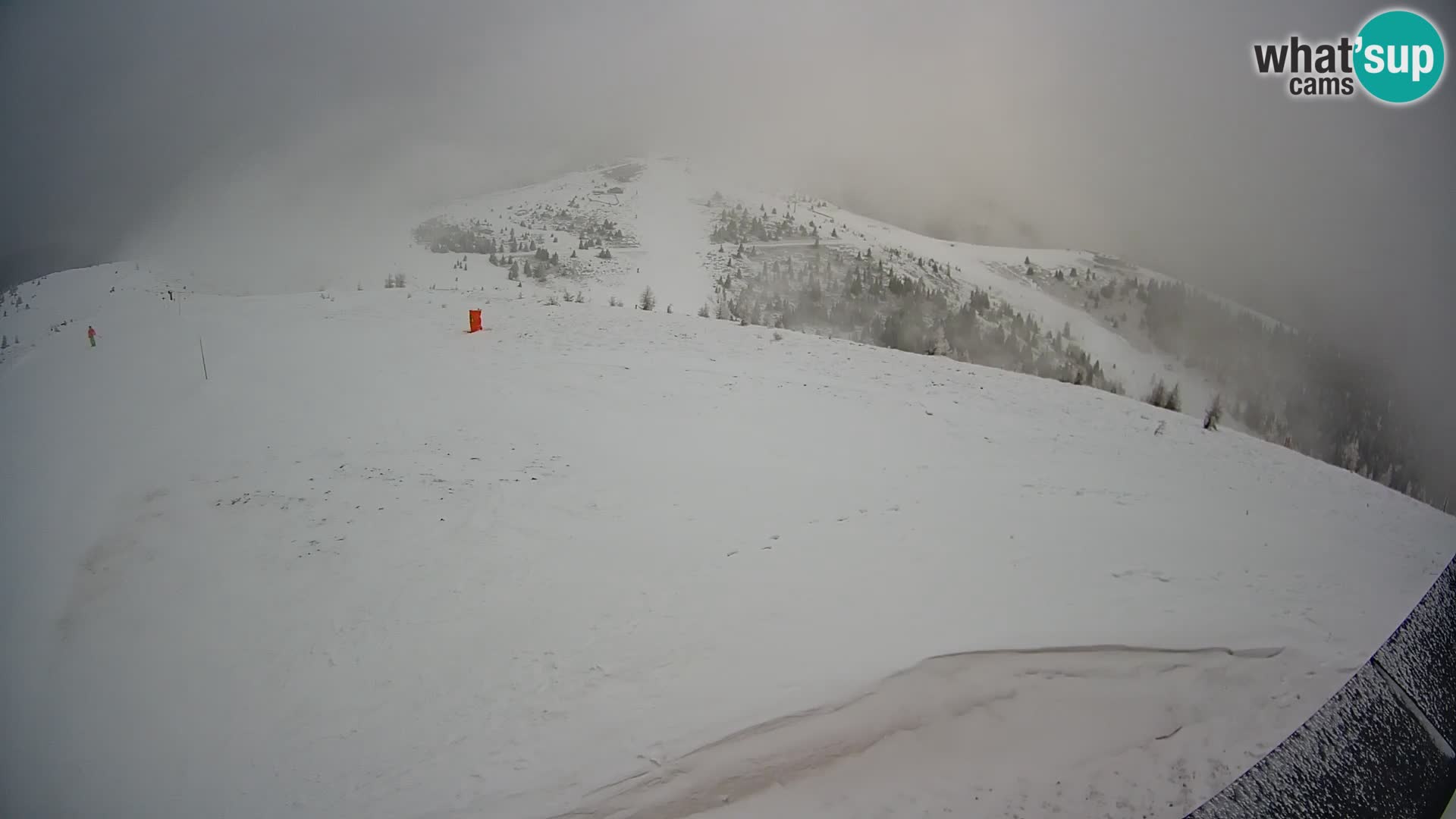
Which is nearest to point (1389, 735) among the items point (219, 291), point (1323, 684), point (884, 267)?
point (1323, 684)

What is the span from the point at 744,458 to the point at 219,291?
28.7 ft

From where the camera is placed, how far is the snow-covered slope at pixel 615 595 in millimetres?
2541

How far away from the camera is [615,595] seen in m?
3.76

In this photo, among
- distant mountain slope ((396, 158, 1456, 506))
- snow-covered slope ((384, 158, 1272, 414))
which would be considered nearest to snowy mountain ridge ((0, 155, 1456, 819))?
distant mountain slope ((396, 158, 1456, 506))

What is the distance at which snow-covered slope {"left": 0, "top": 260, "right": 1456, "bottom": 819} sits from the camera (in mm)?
2541

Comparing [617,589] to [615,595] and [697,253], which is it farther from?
[697,253]

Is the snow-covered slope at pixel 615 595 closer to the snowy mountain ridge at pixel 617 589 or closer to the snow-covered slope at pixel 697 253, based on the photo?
the snowy mountain ridge at pixel 617 589

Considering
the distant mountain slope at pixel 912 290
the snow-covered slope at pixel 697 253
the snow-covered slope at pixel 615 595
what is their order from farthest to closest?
the snow-covered slope at pixel 697 253
the distant mountain slope at pixel 912 290
the snow-covered slope at pixel 615 595

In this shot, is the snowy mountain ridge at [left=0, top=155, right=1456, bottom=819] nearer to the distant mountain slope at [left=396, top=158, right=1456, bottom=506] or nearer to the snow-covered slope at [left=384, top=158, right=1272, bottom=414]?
the distant mountain slope at [left=396, top=158, right=1456, bottom=506]

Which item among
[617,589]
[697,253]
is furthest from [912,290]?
[617,589]

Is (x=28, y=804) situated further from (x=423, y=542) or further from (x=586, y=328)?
(x=586, y=328)

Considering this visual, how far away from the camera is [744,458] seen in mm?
5691

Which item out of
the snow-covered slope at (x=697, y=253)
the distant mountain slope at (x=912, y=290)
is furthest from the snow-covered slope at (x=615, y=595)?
the snow-covered slope at (x=697, y=253)

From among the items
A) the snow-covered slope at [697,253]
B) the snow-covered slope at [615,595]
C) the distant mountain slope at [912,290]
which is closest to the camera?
the snow-covered slope at [615,595]
